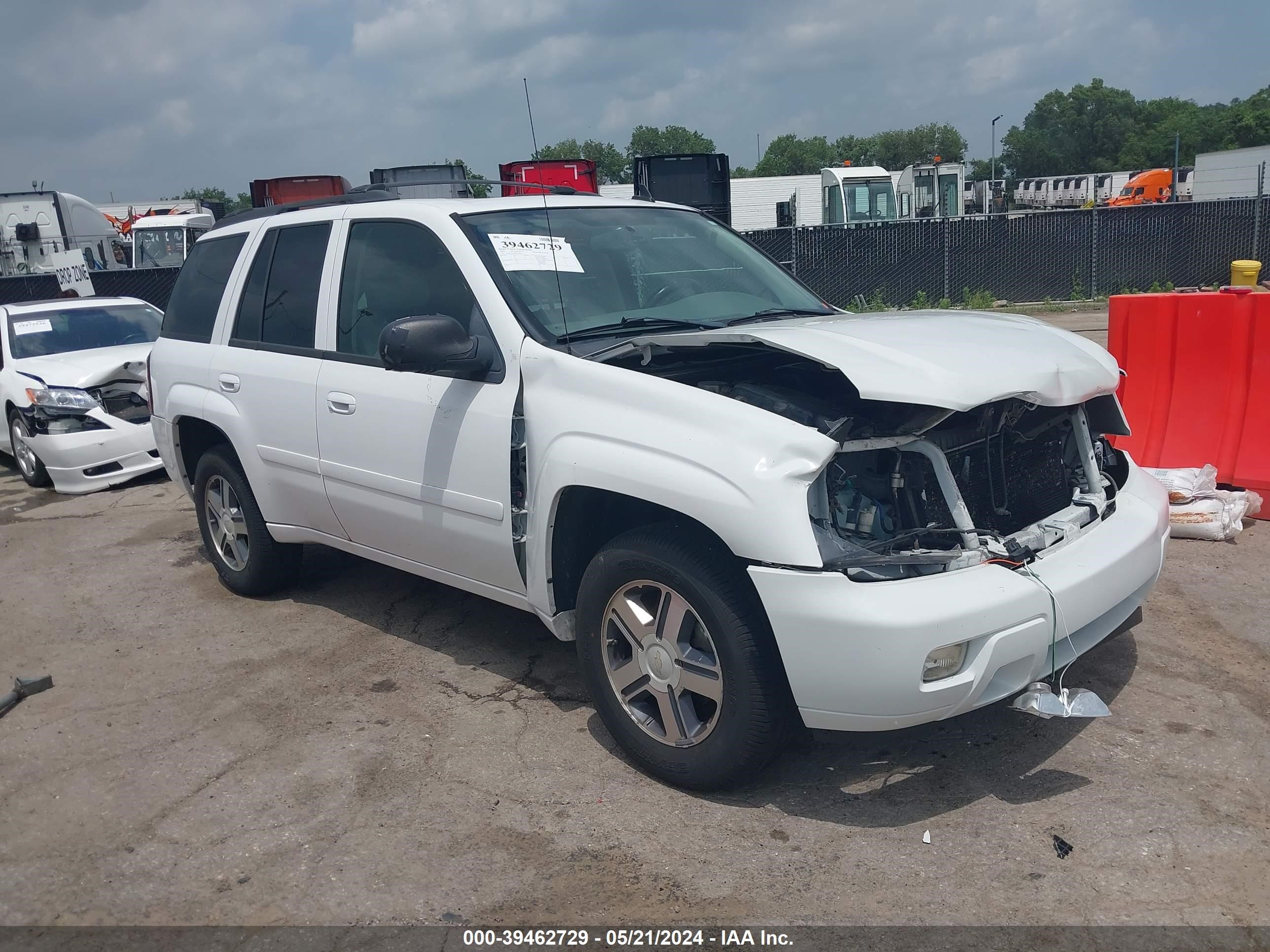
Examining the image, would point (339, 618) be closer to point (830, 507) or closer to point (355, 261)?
point (355, 261)

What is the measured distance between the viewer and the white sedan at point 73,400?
9.22m

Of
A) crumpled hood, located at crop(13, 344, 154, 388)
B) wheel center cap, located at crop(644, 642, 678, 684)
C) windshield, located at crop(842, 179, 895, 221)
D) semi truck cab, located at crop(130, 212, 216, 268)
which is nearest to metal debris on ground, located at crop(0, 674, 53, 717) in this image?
wheel center cap, located at crop(644, 642, 678, 684)

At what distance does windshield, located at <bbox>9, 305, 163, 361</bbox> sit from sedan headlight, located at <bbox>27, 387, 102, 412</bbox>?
727 millimetres

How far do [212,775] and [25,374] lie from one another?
718 cm

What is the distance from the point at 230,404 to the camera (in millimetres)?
5324

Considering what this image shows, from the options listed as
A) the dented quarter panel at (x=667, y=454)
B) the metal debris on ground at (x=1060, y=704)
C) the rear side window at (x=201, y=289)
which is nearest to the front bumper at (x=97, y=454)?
the rear side window at (x=201, y=289)

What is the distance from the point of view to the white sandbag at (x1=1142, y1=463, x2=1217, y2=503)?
231 inches

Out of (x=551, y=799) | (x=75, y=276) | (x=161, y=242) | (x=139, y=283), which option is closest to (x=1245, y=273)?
(x=551, y=799)

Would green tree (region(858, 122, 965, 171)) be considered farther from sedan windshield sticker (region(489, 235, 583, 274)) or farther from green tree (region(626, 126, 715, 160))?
sedan windshield sticker (region(489, 235, 583, 274))

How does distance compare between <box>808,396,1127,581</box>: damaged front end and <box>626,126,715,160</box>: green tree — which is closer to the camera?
<box>808,396,1127,581</box>: damaged front end

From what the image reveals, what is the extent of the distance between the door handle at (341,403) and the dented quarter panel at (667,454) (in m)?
1.04

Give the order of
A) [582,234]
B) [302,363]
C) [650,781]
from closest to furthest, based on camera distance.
A: [650,781], [582,234], [302,363]

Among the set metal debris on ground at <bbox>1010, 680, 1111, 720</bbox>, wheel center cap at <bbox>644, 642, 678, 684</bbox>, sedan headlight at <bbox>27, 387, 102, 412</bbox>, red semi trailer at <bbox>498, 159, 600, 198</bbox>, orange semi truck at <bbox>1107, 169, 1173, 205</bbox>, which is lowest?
orange semi truck at <bbox>1107, 169, 1173, 205</bbox>

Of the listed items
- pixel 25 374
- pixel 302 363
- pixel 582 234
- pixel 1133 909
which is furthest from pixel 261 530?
pixel 25 374
